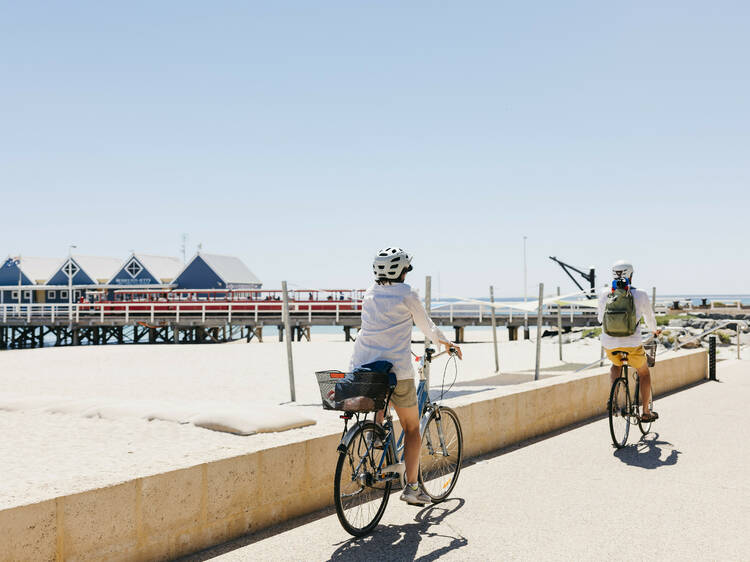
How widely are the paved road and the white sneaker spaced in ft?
0.40

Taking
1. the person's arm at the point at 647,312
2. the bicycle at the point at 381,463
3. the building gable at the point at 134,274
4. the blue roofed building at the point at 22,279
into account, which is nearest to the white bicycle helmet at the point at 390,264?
the bicycle at the point at 381,463

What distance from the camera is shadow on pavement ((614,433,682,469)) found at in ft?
20.9

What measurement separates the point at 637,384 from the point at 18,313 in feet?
165

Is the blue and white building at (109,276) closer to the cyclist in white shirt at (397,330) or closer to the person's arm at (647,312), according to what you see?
the person's arm at (647,312)

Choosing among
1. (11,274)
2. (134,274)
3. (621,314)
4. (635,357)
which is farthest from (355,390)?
(11,274)

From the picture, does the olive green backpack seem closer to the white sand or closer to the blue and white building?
the white sand

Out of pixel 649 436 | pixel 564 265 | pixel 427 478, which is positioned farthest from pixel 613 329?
pixel 564 265

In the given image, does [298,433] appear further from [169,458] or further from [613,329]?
[613,329]

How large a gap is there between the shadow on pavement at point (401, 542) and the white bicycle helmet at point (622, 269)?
345cm

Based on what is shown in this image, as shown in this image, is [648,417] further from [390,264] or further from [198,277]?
[198,277]

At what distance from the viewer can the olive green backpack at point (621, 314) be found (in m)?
7.21

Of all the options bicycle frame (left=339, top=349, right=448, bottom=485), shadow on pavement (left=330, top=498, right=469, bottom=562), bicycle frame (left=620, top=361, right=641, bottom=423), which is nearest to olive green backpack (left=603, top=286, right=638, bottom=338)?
bicycle frame (left=620, top=361, right=641, bottom=423)

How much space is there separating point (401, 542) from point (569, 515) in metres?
1.22

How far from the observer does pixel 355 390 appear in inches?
169
